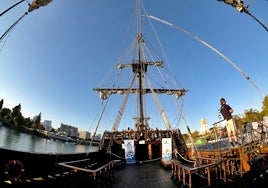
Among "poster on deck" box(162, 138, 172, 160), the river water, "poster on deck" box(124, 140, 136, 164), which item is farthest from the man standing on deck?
the river water

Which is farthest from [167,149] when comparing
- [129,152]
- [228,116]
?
[228,116]

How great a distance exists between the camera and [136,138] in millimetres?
19859

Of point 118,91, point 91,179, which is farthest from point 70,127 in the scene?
point 91,179

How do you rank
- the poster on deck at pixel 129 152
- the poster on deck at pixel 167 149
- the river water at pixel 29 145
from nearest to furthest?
the poster on deck at pixel 167 149 < the poster on deck at pixel 129 152 < the river water at pixel 29 145

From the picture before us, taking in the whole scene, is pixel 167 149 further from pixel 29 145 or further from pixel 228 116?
pixel 29 145

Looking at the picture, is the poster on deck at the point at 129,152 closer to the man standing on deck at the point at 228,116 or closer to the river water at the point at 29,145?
the river water at the point at 29,145

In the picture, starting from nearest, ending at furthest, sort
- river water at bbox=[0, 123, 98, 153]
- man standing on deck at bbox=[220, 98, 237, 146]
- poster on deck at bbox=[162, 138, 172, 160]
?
man standing on deck at bbox=[220, 98, 237, 146] → poster on deck at bbox=[162, 138, 172, 160] → river water at bbox=[0, 123, 98, 153]

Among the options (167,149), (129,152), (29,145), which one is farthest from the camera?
(29,145)

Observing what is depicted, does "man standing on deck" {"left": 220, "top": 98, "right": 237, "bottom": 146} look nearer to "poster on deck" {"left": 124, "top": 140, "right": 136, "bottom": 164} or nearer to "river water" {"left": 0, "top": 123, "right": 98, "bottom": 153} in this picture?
"poster on deck" {"left": 124, "top": 140, "right": 136, "bottom": 164}

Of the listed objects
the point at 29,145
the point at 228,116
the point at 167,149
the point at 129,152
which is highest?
the point at 228,116

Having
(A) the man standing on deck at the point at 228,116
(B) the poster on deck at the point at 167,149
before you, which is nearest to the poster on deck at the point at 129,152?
(B) the poster on deck at the point at 167,149

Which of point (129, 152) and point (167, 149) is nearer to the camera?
point (167, 149)

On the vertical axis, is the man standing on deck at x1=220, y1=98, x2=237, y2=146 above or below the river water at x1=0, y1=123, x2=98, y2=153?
above

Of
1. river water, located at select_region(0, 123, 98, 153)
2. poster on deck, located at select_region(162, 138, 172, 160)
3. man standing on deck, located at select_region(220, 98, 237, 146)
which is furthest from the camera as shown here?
A: river water, located at select_region(0, 123, 98, 153)
